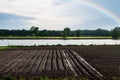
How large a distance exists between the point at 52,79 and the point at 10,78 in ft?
10.3

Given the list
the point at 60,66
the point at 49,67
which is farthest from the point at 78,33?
the point at 49,67

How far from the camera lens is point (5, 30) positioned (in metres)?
193

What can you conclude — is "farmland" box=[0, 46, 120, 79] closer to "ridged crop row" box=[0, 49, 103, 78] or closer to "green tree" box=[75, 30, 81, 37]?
"ridged crop row" box=[0, 49, 103, 78]

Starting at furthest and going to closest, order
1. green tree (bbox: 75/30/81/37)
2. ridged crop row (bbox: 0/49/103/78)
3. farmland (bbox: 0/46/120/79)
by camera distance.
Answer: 1. green tree (bbox: 75/30/81/37)
2. ridged crop row (bbox: 0/49/103/78)
3. farmland (bbox: 0/46/120/79)

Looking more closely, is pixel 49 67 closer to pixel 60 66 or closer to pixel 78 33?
pixel 60 66

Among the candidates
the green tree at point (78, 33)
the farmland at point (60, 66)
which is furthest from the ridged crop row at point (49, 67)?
the green tree at point (78, 33)

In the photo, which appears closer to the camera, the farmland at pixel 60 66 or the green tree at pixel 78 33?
the farmland at pixel 60 66

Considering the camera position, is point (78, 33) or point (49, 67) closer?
point (49, 67)

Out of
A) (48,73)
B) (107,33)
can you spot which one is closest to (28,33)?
(107,33)

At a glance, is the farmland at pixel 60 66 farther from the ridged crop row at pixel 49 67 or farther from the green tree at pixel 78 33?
the green tree at pixel 78 33

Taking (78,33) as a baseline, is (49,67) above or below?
below

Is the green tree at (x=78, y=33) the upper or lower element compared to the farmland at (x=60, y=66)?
upper

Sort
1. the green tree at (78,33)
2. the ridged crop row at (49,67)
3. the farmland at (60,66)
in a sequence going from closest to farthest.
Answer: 1. the farmland at (60,66)
2. the ridged crop row at (49,67)
3. the green tree at (78,33)

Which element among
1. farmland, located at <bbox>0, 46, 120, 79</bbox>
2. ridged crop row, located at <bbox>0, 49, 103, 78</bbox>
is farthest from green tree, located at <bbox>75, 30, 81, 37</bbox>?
ridged crop row, located at <bbox>0, 49, 103, 78</bbox>
